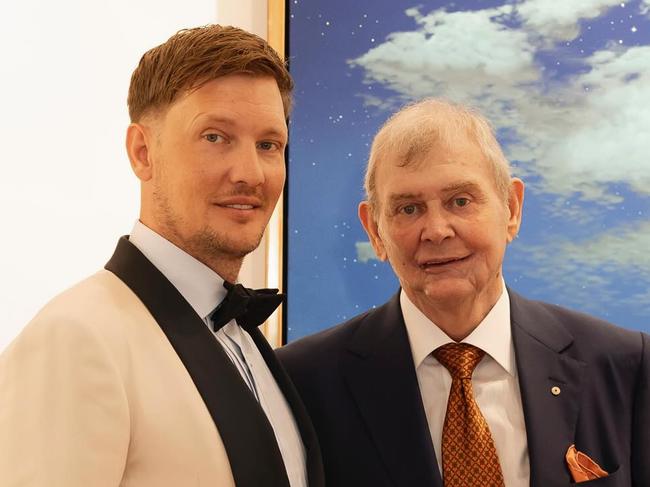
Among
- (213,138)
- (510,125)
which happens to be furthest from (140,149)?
(510,125)

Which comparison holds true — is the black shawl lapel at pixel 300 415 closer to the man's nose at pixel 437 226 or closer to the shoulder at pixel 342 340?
the shoulder at pixel 342 340

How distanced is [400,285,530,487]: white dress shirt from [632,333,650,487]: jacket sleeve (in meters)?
0.21

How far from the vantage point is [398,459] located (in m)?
1.57

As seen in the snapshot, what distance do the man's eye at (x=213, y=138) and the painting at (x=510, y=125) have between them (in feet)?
3.19

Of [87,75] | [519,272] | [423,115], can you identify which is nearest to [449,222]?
[423,115]

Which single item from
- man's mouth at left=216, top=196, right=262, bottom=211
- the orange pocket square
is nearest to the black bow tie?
man's mouth at left=216, top=196, right=262, bottom=211

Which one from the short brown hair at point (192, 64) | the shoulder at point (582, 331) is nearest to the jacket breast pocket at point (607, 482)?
the shoulder at point (582, 331)

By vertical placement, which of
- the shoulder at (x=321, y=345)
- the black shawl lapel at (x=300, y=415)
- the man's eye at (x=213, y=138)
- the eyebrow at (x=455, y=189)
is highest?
the man's eye at (x=213, y=138)

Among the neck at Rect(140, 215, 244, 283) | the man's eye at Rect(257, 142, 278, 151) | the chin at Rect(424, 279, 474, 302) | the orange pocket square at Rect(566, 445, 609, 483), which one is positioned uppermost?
the man's eye at Rect(257, 142, 278, 151)

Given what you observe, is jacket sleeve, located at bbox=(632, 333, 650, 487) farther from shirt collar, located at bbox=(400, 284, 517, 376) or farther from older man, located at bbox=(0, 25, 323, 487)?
older man, located at bbox=(0, 25, 323, 487)

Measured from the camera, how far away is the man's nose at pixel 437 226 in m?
1.60

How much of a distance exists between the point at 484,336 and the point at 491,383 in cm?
10

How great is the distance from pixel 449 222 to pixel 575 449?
50 cm

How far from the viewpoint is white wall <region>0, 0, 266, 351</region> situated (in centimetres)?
200
